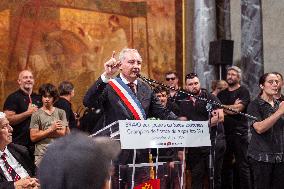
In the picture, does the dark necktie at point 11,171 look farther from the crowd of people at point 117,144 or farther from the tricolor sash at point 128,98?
the tricolor sash at point 128,98

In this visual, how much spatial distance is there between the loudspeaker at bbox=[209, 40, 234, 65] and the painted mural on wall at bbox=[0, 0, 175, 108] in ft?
2.80

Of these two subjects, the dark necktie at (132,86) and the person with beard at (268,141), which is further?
the person with beard at (268,141)

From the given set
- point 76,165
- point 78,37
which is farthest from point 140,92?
point 78,37

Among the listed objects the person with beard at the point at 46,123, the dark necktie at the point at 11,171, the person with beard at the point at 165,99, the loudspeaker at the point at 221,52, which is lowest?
the dark necktie at the point at 11,171

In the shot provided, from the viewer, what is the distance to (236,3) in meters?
10.8

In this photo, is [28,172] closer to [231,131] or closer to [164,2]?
[231,131]

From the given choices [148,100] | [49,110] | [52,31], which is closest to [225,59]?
[52,31]

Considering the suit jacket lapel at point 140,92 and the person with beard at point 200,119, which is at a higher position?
the suit jacket lapel at point 140,92

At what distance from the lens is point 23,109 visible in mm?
6574

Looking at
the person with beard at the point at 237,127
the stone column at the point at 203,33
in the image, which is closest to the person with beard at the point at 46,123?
the person with beard at the point at 237,127

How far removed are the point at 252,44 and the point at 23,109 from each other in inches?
190

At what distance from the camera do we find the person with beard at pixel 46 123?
5895 millimetres

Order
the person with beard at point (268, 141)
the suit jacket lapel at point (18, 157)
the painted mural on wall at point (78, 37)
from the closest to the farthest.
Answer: the suit jacket lapel at point (18, 157)
the person with beard at point (268, 141)
the painted mural on wall at point (78, 37)

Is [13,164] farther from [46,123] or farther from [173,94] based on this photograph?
[173,94]
